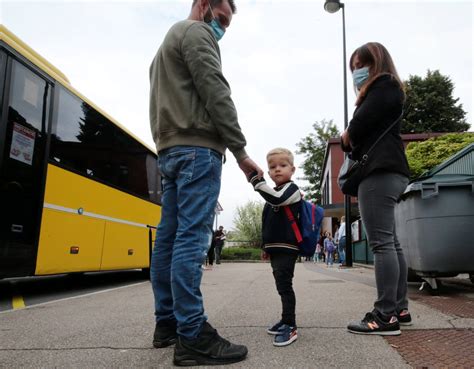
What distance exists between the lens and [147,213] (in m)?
8.36

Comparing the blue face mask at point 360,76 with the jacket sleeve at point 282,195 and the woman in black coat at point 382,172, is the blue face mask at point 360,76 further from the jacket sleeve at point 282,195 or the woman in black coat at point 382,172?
the jacket sleeve at point 282,195

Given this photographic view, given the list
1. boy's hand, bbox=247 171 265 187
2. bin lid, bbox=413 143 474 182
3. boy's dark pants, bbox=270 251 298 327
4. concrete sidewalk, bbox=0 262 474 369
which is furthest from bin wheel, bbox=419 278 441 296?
boy's hand, bbox=247 171 265 187

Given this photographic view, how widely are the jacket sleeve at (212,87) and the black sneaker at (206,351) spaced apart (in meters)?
1.08

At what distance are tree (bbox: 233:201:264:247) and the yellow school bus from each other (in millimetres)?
32842

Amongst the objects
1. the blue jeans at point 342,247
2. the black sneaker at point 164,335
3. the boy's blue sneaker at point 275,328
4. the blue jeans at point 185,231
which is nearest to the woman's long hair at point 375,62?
the blue jeans at point 185,231

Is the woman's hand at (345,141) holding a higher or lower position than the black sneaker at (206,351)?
higher

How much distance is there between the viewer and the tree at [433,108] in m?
35.9

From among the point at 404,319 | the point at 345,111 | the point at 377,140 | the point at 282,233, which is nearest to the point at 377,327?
the point at 404,319

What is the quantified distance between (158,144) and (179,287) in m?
0.93

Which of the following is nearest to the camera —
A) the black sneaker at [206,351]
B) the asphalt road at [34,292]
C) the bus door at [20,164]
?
the black sneaker at [206,351]

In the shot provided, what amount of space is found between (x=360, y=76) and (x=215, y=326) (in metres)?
2.29

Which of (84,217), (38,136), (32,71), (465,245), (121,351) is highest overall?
(32,71)

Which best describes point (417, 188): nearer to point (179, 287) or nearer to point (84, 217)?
point (179, 287)

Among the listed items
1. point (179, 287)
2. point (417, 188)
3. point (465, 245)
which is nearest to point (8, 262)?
point (179, 287)
